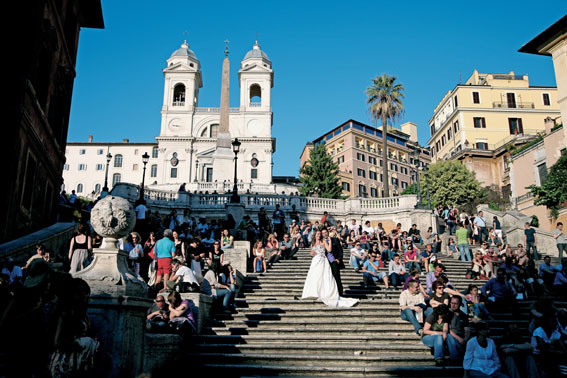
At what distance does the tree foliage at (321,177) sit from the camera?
5538cm

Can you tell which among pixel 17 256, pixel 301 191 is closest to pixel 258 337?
pixel 17 256

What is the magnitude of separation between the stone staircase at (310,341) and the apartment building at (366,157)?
212 ft

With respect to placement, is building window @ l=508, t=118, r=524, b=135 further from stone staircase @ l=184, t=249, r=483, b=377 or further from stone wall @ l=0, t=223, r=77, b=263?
stone wall @ l=0, t=223, r=77, b=263

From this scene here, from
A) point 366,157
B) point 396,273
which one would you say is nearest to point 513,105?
point 366,157

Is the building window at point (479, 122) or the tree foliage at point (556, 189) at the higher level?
the building window at point (479, 122)

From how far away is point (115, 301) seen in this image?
587 cm

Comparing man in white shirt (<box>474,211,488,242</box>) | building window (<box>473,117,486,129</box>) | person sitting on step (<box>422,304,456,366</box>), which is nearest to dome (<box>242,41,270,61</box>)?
building window (<box>473,117,486,129</box>)

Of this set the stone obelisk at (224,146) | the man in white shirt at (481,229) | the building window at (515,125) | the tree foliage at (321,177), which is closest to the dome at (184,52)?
the stone obelisk at (224,146)

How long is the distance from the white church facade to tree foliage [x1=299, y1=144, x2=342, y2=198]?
1428cm

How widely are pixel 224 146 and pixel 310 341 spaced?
4856cm

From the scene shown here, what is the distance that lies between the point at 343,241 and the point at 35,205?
12.5 m

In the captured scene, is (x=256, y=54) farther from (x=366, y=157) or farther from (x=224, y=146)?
(x=224, y=146)

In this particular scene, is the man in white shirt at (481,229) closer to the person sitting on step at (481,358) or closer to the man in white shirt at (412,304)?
the man in white shirt at (412,304)

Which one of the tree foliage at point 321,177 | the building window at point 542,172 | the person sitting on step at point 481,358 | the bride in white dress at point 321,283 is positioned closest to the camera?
the person sitting on step at point 481,358
